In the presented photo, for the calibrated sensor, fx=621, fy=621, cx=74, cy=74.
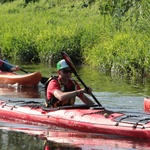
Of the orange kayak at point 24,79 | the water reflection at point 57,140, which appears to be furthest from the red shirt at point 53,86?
the orange kayak at point 24,79

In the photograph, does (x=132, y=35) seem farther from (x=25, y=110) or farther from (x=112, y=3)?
(x=25, y=110)

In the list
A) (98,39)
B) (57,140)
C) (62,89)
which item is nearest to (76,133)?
(57,140)

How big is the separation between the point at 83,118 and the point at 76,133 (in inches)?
9.7

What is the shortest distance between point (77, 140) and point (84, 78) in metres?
6.91

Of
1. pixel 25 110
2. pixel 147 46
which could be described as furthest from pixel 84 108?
pixel 147 46

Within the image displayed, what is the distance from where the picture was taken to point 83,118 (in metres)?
9.25

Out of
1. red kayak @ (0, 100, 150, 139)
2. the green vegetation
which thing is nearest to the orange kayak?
the green vegetation

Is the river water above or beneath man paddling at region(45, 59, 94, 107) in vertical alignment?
beneath

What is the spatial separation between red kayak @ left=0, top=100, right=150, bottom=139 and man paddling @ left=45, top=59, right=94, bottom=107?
13 centimetres

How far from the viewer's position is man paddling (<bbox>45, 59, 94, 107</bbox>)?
929cm

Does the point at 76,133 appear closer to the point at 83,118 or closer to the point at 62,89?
the point at 83,118

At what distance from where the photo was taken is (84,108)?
9578 millimetres

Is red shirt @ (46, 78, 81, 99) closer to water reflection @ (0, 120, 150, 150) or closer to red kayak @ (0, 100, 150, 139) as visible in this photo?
red kayak @ (0, 100, 150, 139)

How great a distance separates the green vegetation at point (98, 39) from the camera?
50.5 feet
